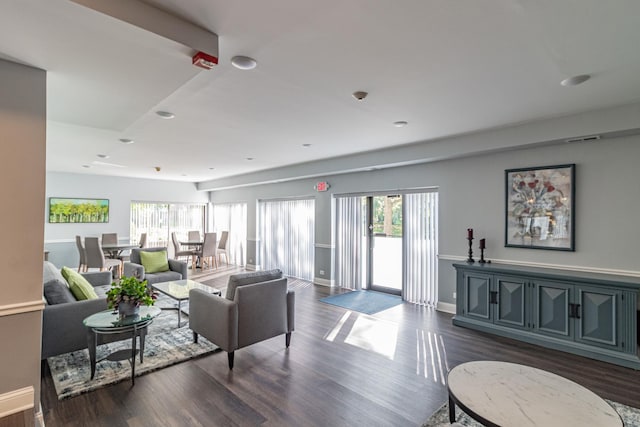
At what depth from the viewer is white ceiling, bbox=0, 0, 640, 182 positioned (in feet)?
5.87

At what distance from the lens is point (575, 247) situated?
153 inches

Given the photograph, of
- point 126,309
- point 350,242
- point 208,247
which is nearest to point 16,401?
point 126,309

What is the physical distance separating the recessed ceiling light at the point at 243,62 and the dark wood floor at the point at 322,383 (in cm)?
269

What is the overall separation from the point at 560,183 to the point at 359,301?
11.3 feet

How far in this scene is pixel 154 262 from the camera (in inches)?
232

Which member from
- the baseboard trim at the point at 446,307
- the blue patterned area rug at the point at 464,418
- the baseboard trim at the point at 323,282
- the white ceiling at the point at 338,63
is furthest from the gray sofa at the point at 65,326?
the baseboard trim at the point at 446,307

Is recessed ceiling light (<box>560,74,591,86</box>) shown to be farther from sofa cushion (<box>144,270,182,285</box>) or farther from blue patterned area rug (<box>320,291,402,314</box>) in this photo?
sofa cushion (<box>144,270,182,285</box>)

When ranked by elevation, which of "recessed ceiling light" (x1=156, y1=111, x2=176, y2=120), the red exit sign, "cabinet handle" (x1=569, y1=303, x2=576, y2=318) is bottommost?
"cabinet handle" (x1=569, y1=303, x2=576, y2=318)

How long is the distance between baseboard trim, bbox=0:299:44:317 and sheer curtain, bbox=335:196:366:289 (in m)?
5.11

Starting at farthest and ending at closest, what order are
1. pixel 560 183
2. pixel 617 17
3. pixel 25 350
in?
pixel 560 183
pixel 25 350
pixel 617 17

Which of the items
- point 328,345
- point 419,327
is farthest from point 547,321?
point 328,345

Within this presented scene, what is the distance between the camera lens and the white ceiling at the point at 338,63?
1.79m

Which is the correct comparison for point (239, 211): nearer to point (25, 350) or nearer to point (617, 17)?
point (25, 350)

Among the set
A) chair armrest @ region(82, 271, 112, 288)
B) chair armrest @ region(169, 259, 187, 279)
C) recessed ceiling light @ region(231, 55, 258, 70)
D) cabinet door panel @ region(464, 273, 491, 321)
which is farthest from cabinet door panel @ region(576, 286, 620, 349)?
chair armrest @ region(82, 271, 112, 288)
